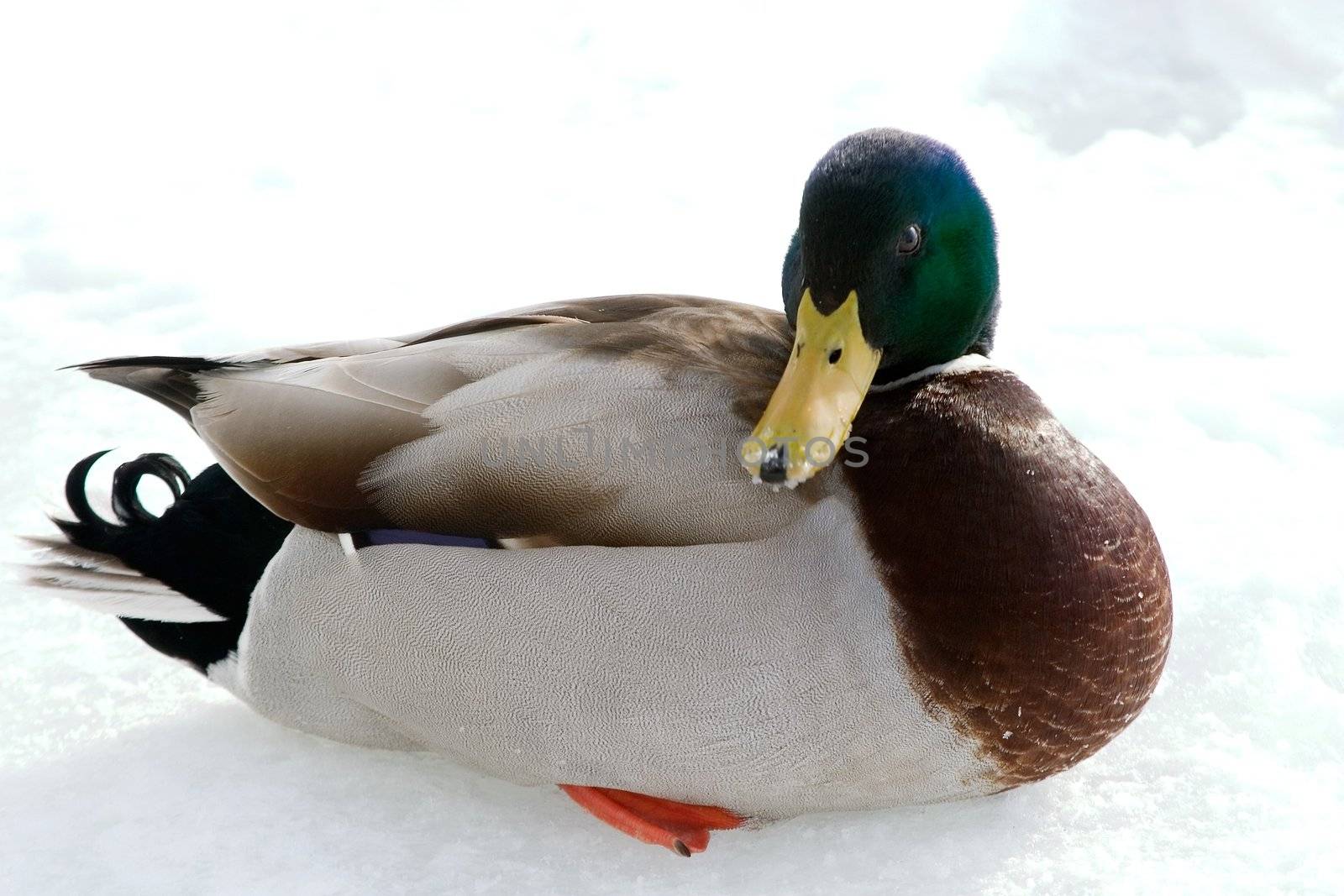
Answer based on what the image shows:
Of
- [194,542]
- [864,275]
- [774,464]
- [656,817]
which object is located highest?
[864,275]

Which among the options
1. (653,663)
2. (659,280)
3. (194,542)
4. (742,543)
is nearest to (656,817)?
(653,663)

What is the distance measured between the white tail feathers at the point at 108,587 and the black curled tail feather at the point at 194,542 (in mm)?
16

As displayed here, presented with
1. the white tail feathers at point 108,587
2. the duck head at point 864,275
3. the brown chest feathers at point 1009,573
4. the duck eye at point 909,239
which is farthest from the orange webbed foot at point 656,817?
the duck eye at point 909,239

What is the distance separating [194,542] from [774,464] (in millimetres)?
1179

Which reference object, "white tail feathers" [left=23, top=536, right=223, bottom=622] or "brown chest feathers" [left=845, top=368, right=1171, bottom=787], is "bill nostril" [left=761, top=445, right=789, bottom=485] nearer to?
"brown chest feathers" [left=845, top=368, right=1171, bottom=787]

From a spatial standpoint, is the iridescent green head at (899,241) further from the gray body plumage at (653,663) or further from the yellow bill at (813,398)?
the gray body plumage at (653,663)

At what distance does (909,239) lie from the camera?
218cm

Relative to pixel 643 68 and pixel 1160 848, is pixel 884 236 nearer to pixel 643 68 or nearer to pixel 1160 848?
pixel 1160 848

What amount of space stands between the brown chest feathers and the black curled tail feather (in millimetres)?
1146

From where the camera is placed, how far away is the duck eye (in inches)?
85.4

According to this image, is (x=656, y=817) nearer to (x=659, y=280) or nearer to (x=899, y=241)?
(x=899, y=241)

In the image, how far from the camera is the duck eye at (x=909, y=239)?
217 centimetres

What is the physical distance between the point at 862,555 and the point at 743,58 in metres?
4.41

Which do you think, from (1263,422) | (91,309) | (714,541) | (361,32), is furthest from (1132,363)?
(361,32)
